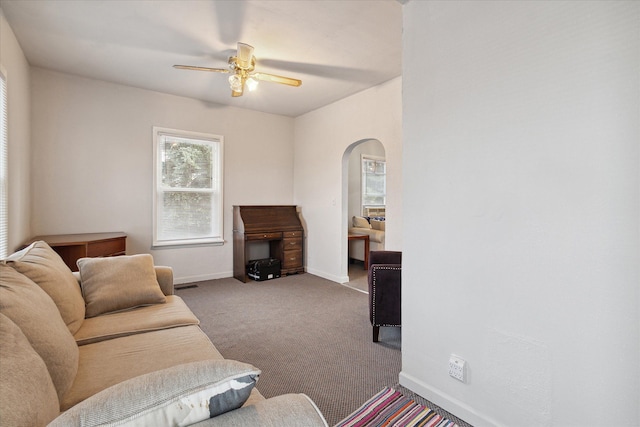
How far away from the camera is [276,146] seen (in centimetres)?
553

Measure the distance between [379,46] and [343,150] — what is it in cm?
176

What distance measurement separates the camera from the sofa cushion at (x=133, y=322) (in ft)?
5.66

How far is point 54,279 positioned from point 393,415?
6.53 feet

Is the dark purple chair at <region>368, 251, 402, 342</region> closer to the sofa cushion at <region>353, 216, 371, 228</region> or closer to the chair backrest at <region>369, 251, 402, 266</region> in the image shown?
the chair backrest at <region>369, 251, 402, 266</region>

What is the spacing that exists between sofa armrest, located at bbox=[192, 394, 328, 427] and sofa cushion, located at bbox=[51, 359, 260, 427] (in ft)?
0.07

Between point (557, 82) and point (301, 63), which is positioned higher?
point (301, 63)

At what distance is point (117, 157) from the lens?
4168mm

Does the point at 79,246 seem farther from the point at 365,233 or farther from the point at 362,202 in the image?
the point at 362,202

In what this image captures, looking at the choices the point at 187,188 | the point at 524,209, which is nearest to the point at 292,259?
the point at 187,188

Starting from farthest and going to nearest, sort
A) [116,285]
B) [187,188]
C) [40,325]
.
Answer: [187,188]
[116,285]
[40,325]

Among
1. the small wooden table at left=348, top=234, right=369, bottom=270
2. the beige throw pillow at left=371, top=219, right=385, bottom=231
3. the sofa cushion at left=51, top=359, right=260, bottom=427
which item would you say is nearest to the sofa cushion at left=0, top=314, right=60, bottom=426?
the sofa cushion at left=51, top=359, right=260, bottom=427

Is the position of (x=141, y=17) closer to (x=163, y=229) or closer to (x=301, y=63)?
(x=301, y=63)

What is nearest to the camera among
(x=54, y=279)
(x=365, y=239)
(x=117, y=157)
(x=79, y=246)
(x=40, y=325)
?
(x=40, y=325)

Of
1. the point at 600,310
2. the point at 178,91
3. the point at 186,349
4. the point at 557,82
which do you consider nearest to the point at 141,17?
the point at 178,91
